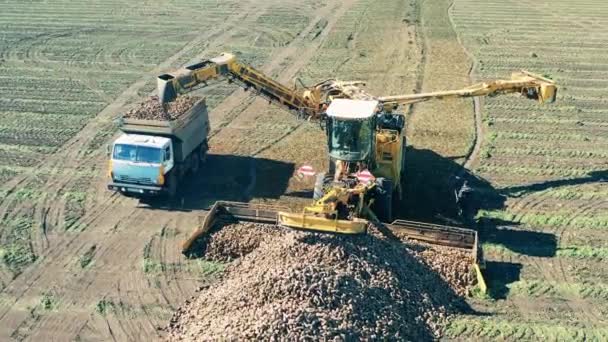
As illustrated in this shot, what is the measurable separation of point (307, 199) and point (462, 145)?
8.09 meters

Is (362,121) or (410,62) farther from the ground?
(362,121)

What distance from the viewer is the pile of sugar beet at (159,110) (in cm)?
2475

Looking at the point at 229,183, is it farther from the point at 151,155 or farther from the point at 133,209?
the point at 133,209

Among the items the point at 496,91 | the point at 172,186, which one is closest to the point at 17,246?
the point at 172,186

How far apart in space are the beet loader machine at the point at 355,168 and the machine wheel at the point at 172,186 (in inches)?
112

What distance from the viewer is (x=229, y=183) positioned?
2528 cm

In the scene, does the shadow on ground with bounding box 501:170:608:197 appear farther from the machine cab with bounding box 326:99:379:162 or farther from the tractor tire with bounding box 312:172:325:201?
the tractor tire with bounding box 312:172:325:201

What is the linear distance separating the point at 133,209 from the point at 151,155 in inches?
76.6

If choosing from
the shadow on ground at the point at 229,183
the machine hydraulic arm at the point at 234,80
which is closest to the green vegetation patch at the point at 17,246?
the shadow on ground at the point at 229,183

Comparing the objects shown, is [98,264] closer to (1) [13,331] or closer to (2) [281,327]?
(1) [13,331]

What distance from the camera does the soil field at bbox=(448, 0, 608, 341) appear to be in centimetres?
1791

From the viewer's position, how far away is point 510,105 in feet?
110

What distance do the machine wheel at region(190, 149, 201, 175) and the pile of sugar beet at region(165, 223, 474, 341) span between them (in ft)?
23.0

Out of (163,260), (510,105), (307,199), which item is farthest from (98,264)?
(510,105)
